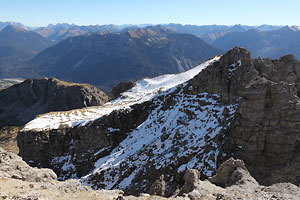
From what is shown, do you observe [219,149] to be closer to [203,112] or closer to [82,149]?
[203,112]

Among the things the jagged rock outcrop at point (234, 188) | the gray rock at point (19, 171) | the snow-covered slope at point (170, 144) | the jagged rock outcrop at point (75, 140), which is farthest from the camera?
the jagged rock outcrop at point (75, 140)

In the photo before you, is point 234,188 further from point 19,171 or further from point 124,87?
point 124,87

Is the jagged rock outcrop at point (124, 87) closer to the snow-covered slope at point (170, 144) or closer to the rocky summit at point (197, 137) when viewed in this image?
the rocky summit at point (197, 137)

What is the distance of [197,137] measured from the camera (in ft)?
144

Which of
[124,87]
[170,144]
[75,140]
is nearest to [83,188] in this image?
[170,144]

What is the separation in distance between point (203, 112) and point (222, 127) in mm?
8196

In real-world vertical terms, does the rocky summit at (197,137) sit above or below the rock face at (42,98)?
above

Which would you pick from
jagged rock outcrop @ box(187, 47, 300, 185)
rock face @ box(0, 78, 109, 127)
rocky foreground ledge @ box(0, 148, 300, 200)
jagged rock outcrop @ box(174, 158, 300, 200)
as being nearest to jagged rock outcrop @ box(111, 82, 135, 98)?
rock face @ box(0, 78, 109, 127)

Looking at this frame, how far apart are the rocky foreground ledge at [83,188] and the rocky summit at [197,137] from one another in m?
0.28

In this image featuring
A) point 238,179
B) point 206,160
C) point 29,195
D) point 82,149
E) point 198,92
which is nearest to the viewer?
point 29,195

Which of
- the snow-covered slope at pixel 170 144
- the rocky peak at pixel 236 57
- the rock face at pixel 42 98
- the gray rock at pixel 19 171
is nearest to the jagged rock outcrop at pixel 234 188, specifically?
the snow-covered slope at pixel 170 144

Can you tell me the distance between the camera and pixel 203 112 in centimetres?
4941

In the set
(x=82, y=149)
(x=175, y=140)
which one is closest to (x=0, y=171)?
(x=175, y=140)

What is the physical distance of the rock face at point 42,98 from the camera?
513 feet
